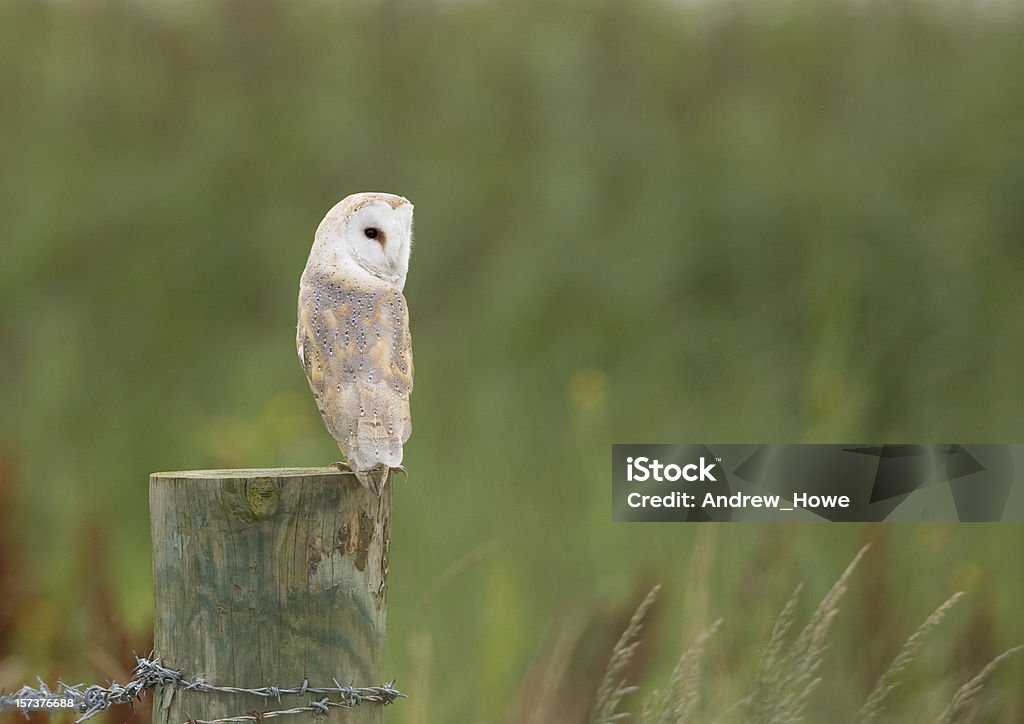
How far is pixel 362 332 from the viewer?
226cm

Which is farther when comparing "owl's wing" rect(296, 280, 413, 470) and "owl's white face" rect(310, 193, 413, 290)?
"owl's white face" rect(310, 193, 413, 290)

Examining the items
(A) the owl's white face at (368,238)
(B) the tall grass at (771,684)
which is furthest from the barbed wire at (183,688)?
(A) the owl's white face at (368,238)

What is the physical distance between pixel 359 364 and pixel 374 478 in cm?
26

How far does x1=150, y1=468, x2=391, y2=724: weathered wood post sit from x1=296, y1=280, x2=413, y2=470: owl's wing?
0.34ft

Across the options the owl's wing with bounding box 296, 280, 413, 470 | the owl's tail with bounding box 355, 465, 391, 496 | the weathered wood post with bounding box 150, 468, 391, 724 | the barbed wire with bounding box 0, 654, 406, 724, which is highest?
the owl's wing with bounding box 296, 280, 413, 470

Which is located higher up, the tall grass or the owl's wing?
the owl's wing

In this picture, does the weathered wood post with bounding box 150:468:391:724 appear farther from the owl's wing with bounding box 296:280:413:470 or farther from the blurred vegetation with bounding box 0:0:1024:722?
the blurred vegetation with bounding box 0:0:1024:722

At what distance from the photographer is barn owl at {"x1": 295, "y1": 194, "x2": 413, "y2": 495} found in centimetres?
212

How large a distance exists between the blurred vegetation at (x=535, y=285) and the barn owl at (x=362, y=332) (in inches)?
48.8

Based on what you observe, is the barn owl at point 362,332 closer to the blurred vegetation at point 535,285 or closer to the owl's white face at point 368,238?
the owl's white face at point 368,238

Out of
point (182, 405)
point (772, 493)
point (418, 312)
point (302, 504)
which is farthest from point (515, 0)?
point (302, 504)

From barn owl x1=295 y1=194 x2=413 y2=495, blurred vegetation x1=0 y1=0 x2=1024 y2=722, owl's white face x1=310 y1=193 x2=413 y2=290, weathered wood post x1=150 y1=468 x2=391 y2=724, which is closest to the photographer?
weathered wood post x1=150 y1=468 x2=391 y2=724

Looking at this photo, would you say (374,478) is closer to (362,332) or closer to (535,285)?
(362,332)

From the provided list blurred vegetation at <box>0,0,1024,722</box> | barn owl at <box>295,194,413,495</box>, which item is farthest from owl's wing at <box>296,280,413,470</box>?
blurred vegetation at <box>0,0,1024,722</box>
